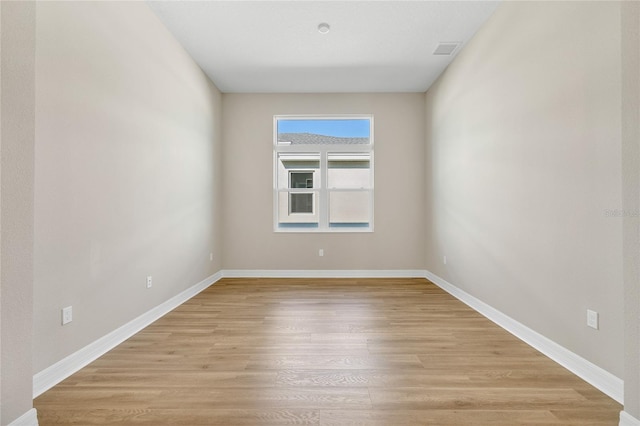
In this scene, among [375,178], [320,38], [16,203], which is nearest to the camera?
[16,203]

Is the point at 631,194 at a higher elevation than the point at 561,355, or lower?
higher

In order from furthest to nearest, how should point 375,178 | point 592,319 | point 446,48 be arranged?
point 375,178 → point 446,48 → point 592,319

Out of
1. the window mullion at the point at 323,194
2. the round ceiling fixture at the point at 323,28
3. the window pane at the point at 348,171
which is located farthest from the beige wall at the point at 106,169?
the window pane at the point at 348,171

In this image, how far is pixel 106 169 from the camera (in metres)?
2.46

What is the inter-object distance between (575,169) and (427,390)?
1720 mm

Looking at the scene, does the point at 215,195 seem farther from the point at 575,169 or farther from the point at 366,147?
the point at 575,169

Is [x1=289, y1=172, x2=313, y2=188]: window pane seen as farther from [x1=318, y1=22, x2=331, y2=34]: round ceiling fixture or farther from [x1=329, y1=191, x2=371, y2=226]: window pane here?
[x1=318, y1=22, x2=331, y2=34]: round ceiling fixture

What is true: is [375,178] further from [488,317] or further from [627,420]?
[627,420]

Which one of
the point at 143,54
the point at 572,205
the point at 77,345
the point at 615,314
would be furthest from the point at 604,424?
the point at 143,54

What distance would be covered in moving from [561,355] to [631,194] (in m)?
1.36

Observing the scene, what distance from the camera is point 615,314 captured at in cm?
183

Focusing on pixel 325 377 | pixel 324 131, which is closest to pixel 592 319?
pixel 325 377

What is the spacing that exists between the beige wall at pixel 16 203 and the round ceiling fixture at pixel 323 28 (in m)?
2.55

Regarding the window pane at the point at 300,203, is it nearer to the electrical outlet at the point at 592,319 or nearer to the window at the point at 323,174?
the window at the point at 323,174
